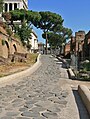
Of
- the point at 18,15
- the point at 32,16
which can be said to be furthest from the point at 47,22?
the point at 18,15

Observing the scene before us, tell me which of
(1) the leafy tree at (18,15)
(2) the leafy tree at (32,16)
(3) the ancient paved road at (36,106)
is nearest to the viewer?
(3) the ancient paved road at (36,106)

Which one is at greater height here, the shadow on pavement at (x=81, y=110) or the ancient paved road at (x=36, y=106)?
the ancient paved road at (x=36, y=106)

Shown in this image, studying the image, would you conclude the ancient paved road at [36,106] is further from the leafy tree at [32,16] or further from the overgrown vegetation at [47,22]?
the leafy tree at [32,16]

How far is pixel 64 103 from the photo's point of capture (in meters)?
8.48

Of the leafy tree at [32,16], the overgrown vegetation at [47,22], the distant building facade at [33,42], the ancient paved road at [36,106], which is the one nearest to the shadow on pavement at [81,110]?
the ancient paved road at [36,106]

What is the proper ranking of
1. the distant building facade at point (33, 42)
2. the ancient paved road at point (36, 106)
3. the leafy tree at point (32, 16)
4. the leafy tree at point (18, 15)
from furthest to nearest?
the distant building facade at point (33, 42) → the leafy tree at point (32, 16) → the leafy tree at point (18, 15) → the ancient paved road at point (36, 106)

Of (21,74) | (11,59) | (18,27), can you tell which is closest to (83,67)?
(21,74)

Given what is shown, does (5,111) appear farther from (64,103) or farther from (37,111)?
(64,103)

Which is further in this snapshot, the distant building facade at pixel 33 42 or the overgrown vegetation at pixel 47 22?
the distant building facade at pixel 33 42

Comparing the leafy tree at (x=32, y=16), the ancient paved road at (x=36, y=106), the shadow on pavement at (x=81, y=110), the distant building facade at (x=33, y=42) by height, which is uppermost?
the leafy tree at (x=32, y=16)

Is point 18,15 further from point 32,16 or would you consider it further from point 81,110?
point 81,110

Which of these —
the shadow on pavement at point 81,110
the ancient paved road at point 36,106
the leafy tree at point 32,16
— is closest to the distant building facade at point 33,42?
the leafy tree at point 32,16

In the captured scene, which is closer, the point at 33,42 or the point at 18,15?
the point at 18,15

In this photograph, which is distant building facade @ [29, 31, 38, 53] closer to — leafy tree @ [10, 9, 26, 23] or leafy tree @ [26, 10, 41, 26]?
leafy tree @ [26, 10, 41, 26]
